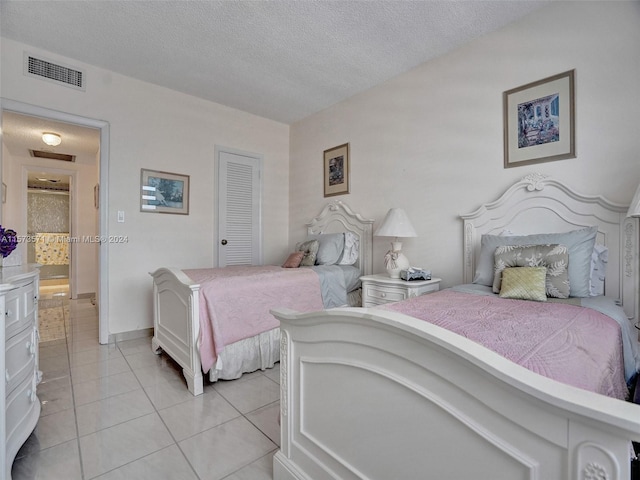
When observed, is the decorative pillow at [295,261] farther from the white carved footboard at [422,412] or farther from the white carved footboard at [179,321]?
the white carved footboard at [422,412]

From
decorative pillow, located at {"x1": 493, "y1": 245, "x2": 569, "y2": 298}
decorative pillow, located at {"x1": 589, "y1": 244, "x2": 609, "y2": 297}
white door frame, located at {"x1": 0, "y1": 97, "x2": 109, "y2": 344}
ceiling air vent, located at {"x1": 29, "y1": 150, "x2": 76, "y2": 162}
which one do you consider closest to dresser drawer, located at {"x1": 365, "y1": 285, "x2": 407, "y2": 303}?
decorative pillow, located at {"x1": 493, "y1": 245, "x2": 569, "y2": 298}

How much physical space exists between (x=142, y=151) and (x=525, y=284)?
3662mm

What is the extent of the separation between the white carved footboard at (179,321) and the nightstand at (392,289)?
143 centimetres

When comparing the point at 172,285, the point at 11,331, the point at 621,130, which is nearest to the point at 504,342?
the point at 621,130

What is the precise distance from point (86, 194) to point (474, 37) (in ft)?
20.9

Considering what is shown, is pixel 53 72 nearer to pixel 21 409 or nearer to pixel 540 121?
pixel 21 409

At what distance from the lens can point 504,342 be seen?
3.25 ft

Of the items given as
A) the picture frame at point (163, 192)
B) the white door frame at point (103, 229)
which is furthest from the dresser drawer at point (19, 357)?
the picture frame at point (163, 192)

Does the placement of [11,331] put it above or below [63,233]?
below

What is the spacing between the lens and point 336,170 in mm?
3801

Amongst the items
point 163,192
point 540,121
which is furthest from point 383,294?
point 163,192

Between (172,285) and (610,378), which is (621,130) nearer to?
(610,378)

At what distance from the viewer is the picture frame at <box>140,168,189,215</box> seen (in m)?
3.31

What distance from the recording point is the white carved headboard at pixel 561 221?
71.4 inches
